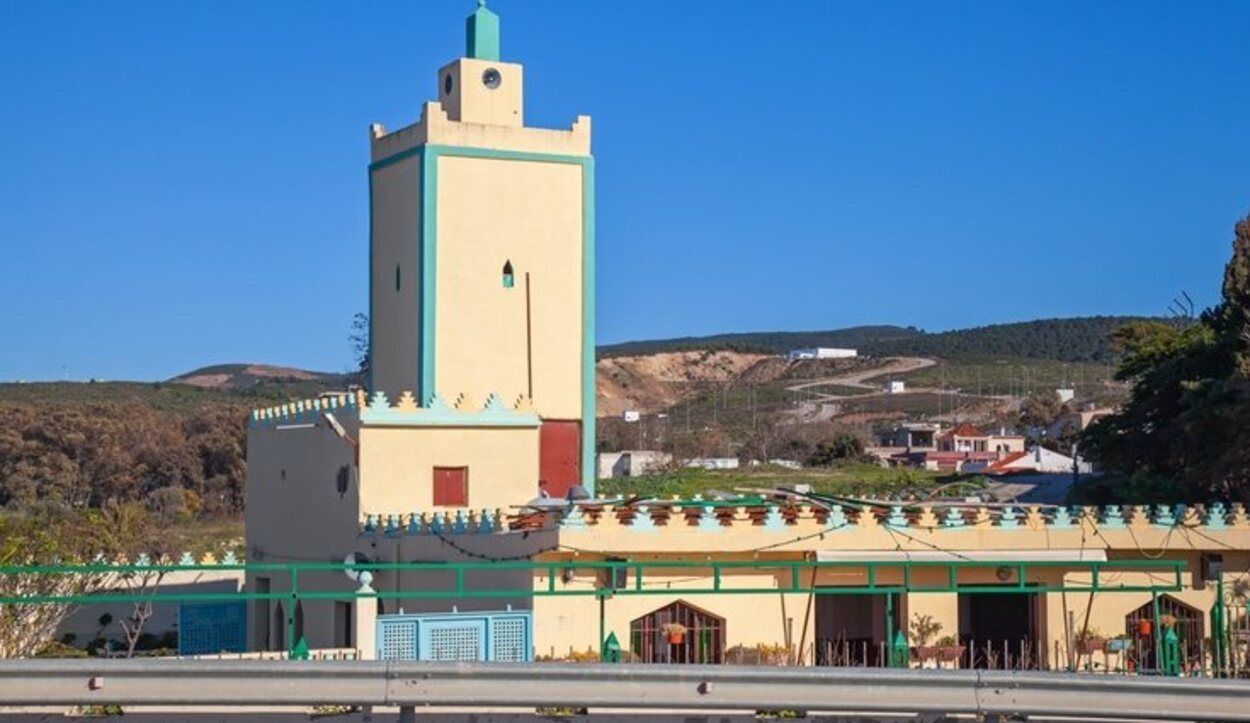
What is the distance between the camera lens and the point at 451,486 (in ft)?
92.3

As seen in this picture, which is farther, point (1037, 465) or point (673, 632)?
point (1037, 465)

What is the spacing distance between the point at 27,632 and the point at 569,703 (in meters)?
15.0

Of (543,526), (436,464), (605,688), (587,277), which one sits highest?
(587,277)

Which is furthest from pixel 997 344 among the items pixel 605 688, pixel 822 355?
pixel 605 688

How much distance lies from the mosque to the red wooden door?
0.11 ft

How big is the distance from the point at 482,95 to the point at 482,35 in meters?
1.30

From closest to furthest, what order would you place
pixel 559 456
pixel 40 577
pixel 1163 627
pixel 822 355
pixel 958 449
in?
pixel 1163 627 → pixel 40 577 → pixel 559 456 → pixel 958 449 → pixel 822 355

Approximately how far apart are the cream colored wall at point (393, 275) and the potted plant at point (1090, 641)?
39.0 feet

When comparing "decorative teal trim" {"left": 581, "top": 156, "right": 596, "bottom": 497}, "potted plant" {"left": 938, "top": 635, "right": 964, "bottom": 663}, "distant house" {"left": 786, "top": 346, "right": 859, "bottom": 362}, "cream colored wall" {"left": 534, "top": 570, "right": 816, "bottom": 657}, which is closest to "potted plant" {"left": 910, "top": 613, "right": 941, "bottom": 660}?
"potted plant" {"left": 938, "top": 635, "right": 964, "bottom": 663}

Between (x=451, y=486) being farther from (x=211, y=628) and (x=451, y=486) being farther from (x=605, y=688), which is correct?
(x=605, y=688)

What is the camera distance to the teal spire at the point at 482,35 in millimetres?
32406

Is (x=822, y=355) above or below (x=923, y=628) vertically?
above

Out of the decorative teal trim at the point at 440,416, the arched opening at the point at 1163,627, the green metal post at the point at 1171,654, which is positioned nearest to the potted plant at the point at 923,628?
the arched opening at the point at 1163,627

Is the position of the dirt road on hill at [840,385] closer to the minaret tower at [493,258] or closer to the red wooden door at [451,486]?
the minaret tower at [493,258]
